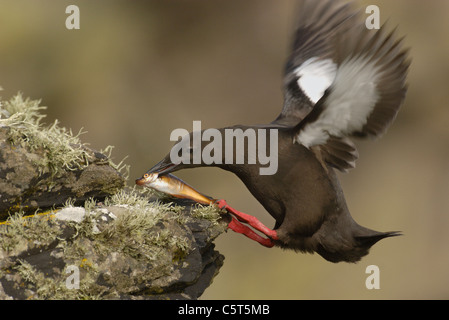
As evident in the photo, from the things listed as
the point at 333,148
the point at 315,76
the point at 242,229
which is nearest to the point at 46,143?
the point at 242,229

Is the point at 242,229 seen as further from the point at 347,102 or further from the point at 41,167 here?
the point at 41,167

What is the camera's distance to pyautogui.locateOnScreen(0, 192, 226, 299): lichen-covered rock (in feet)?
8.54

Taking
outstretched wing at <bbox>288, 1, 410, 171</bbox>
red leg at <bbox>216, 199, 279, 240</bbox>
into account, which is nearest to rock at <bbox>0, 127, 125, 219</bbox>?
red leg at <bbox>216, 199, 279, 240</bbox>

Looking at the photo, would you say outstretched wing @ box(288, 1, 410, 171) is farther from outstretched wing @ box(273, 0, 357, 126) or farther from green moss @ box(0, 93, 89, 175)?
green moss @ box(0, 93, 89, 175)

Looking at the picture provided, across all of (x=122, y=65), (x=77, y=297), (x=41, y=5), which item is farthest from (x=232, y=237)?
(x=77, y=297)

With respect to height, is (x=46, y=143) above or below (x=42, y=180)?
above

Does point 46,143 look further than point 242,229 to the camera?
No

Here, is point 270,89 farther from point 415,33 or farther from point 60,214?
point 60,214

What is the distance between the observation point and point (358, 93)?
3.05 meters

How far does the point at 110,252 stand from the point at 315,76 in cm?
204

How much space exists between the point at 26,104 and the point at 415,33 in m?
5.90

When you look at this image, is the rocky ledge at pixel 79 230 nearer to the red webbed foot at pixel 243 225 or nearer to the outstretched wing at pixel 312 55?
the red webbed foot at pixel 243 225

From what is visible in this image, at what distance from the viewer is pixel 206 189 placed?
8242mm

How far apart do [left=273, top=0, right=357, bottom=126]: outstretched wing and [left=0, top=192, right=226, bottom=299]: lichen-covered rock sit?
116cm
